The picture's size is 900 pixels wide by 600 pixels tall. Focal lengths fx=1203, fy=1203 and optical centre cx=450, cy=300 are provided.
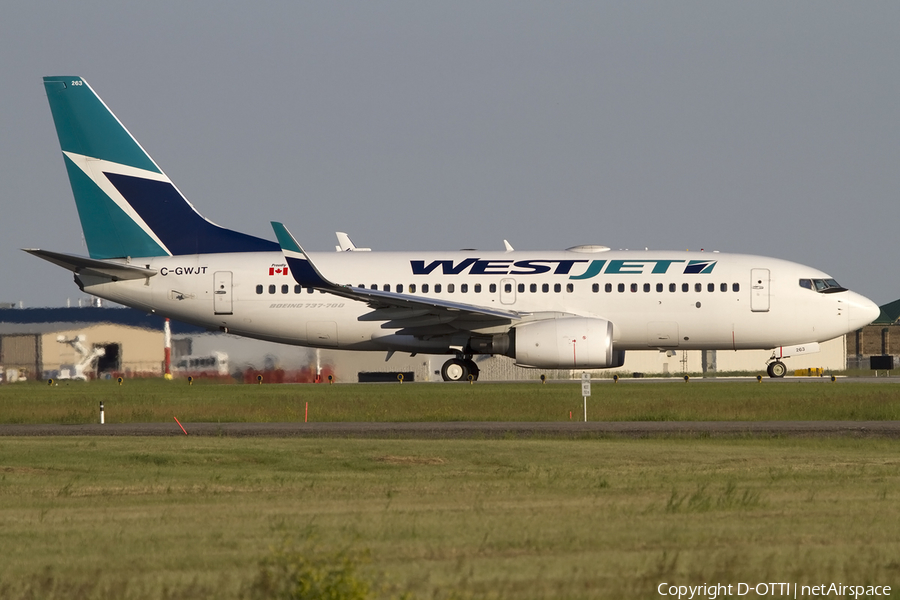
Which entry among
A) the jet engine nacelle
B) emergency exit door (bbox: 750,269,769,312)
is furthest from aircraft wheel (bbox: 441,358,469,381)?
emergency exit door (bbox: 750,269,769,312)

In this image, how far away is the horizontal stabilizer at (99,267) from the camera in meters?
39.2

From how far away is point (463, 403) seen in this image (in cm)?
3250

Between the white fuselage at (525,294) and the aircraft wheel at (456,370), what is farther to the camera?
the aircraft wheel at (456,370)

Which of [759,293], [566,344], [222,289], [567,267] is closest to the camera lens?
[566,344]

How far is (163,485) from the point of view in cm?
1623

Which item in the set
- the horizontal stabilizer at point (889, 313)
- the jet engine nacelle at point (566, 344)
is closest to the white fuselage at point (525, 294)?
the jet engine nacelle at point (566, 344)

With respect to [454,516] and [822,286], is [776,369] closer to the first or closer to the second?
[822,286]

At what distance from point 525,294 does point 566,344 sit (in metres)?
3.07

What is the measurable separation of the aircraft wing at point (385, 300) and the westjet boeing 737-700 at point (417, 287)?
10 cm

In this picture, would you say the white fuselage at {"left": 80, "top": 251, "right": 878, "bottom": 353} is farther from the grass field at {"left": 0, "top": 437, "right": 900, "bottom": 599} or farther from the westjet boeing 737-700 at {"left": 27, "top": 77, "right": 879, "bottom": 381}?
the grass field at {"left": 0, "top": 437, "right": 900, "bottom": 599}

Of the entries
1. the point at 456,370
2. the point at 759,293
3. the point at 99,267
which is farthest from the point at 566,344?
the point at 99,267

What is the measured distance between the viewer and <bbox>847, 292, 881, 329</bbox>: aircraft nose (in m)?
40.4

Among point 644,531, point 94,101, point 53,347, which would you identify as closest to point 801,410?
point 644,531

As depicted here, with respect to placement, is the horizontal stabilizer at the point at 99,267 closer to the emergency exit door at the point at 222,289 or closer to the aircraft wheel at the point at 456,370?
the emergency exit door at the point at 222,289
